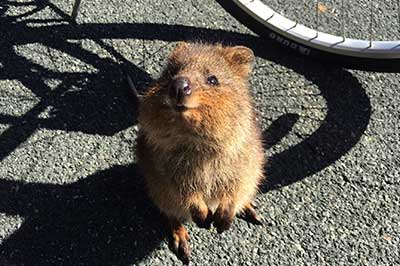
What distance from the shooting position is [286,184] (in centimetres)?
335

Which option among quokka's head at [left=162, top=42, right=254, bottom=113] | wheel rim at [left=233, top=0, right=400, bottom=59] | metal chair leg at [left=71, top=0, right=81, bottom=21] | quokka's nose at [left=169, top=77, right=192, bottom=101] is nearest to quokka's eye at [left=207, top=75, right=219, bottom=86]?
quokka's head at [left=162, top=42, right=254, bottom=113]

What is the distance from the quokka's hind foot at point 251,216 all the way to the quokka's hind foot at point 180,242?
34cm

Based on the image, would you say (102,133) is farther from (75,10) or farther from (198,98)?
(198,98)

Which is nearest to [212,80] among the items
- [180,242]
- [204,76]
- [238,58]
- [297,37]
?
[204,76]

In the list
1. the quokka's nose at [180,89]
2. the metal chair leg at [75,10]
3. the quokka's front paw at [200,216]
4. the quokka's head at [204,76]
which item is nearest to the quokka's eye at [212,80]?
the quokka's head at [204,76]

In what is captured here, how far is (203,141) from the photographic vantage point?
256cm

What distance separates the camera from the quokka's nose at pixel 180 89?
7.50 ft

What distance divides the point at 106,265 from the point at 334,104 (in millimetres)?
1751

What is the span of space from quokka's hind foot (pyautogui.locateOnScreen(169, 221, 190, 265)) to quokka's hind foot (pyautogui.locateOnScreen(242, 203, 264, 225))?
343 millimetres

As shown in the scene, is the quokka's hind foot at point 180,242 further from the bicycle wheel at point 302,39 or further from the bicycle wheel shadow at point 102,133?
the bicycle wheel at point 302,39

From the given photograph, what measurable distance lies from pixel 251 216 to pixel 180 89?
43.9 inches

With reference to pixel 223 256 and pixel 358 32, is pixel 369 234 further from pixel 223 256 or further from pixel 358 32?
pixel 358 32

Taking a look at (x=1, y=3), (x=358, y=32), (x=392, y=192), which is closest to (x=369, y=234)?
(x=392, y=192)

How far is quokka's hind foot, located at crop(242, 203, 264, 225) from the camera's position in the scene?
317cm
